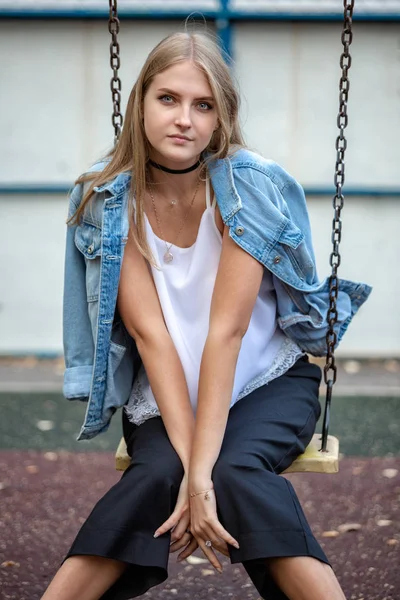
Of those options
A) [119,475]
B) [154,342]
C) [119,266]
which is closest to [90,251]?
[119,266]

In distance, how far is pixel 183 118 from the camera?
2.53 m

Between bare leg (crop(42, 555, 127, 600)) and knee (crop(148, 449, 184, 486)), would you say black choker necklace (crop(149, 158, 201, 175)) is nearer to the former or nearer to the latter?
knee (crop(148, 449, 184, 486))

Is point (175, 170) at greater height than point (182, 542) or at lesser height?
greater

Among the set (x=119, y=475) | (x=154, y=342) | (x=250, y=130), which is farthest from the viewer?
(x=250, y=130)

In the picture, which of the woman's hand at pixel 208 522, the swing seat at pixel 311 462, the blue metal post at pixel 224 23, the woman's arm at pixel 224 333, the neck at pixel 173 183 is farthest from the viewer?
the blue metal post at pixel 224 23

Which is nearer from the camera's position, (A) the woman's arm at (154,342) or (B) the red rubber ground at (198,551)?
(A) the woman's arm at (154,342)

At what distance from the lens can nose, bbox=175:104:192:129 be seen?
2.53m

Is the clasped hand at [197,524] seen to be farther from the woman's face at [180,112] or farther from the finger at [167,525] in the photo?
the woman's face at [180,112]

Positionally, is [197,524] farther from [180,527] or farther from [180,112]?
[180,112]

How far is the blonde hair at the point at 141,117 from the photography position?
8.39 feet

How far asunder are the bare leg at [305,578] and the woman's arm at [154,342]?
16.6 inches

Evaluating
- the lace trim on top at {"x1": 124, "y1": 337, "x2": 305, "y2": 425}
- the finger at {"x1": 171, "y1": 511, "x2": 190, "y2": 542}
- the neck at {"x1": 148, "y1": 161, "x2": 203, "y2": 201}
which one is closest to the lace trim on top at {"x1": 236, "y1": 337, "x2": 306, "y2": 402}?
the lace trim on top at {"x1": 124, "y1": 337, "x2": 305, "y2": 425}

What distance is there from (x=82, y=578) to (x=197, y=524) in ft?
1.03

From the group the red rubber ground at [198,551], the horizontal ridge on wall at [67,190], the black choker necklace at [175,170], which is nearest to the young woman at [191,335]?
the black choker necklace at [175,170]
